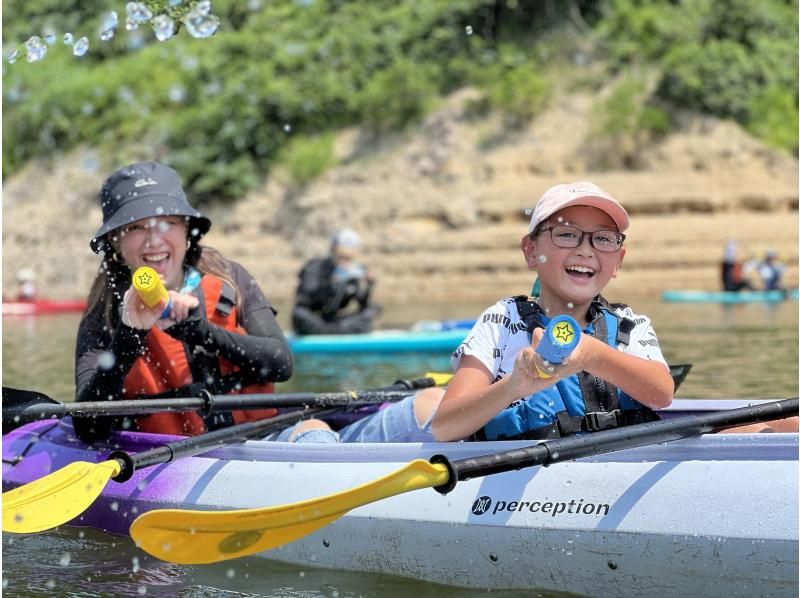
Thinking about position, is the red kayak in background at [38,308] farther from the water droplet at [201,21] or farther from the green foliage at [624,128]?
the water droplet at [201,21]

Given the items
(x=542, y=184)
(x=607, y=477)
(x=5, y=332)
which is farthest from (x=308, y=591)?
(x=542, y=184)

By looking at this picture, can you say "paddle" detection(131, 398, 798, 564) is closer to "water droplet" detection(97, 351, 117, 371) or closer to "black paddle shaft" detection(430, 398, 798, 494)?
"black paddle shaft" detection(430, 398, 798, 494)

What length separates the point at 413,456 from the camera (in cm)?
360

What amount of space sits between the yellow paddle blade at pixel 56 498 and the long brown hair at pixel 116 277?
581 mm

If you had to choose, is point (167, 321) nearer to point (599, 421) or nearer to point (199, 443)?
point (199, 443)

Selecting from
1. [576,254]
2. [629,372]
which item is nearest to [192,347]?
[576,254]

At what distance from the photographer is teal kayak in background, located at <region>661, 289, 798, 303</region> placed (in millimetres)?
15898

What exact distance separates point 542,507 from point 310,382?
219 inches

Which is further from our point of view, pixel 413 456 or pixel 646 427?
pixel 413 456

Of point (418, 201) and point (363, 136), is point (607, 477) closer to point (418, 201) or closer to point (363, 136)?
point (418, 201)

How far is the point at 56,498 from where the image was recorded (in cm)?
376

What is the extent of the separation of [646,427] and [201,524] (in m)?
1.20

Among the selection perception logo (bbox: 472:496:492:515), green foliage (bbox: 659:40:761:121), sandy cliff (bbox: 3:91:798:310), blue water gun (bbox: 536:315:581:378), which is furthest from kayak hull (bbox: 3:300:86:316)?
blue water gun (bbox: 536:315:581:378)

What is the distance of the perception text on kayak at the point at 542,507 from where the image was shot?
328cm
